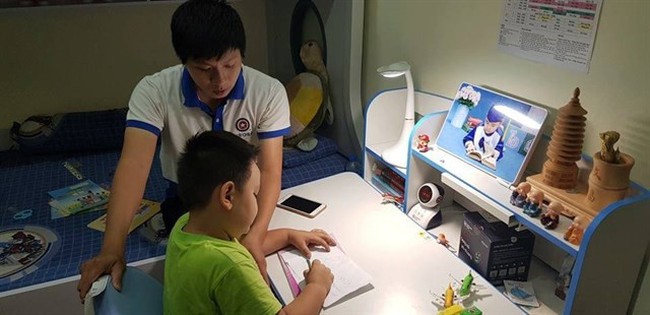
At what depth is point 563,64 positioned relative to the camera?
1.17 m

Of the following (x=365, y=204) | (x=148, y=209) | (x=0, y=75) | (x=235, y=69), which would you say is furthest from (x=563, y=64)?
(x=0, y=75)

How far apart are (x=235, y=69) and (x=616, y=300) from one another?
1.09 metres

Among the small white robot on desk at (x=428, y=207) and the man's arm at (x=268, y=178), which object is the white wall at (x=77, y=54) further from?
the small white robot on desk at (x=428, y=207)

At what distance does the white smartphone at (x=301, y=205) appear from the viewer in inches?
56.3

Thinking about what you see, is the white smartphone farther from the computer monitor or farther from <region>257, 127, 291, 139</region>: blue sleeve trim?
the computer monitor

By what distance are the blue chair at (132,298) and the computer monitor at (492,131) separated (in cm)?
91

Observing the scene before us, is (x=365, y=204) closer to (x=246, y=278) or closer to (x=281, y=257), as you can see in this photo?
(x=281, y=257)

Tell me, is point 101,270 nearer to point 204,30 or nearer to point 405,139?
point 204,30

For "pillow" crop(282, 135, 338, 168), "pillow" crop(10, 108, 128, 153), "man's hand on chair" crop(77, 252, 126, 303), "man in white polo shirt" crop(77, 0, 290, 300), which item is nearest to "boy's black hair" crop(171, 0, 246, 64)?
"man in white polo shirt" crop(77, 0, 290, 300)

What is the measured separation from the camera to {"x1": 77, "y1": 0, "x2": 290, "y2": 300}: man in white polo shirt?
1125mm

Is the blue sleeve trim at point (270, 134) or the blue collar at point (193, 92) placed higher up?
the blue collar at point (193, 92)

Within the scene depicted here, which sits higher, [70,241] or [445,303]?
[445,303]

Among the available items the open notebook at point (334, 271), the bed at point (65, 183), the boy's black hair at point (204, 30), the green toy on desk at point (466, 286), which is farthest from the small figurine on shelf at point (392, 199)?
the boy's black hair at point (204, 30)

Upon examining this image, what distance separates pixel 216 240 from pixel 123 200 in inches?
15.4
